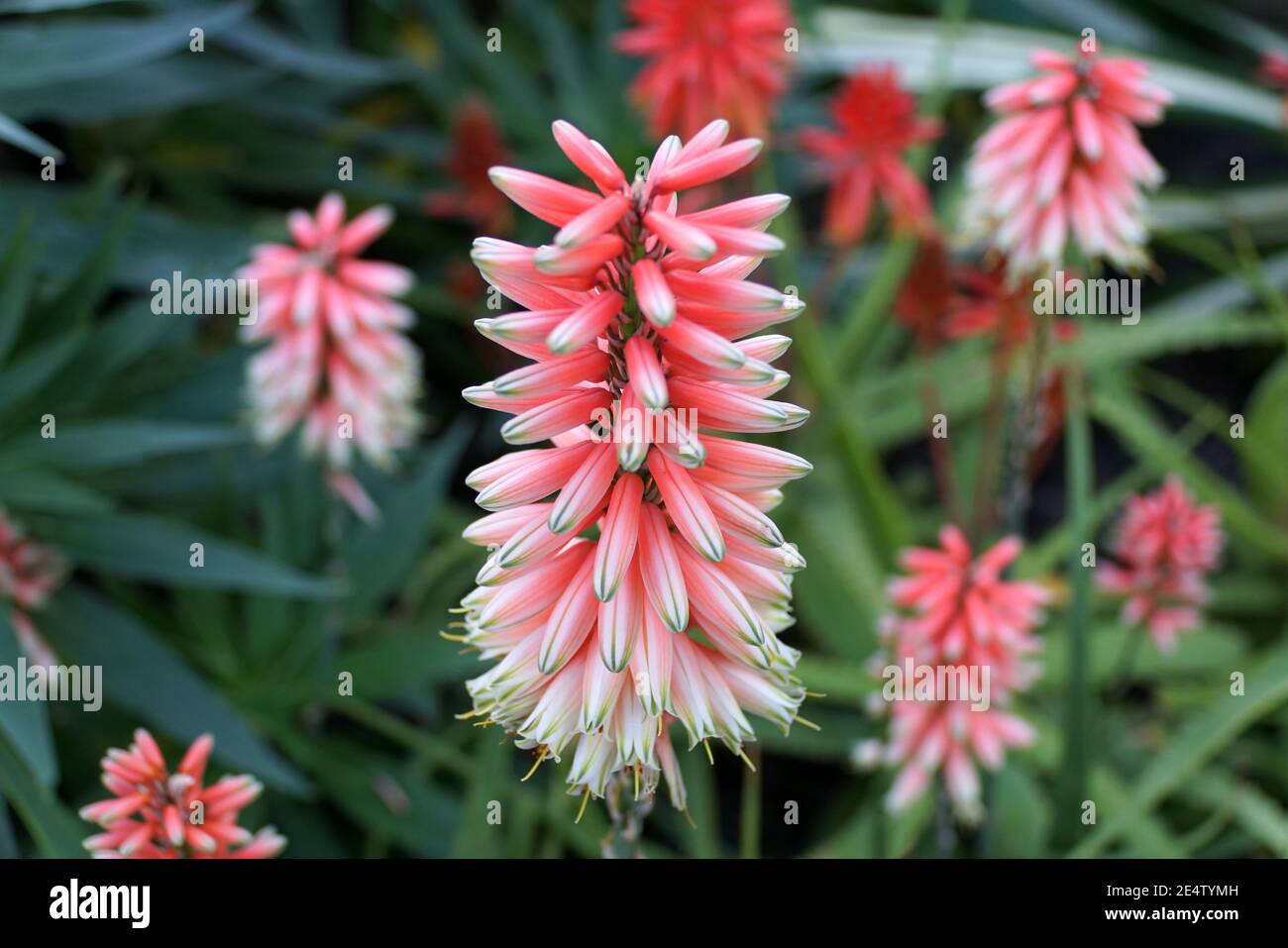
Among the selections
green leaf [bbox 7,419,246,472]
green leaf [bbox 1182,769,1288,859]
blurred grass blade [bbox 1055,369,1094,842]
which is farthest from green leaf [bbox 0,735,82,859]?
green leaf [bbox 1182,769,1288,859]

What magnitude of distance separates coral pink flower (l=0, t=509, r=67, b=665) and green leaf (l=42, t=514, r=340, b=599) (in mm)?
36

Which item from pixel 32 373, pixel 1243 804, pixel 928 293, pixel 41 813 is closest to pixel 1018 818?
pixel 1243 804

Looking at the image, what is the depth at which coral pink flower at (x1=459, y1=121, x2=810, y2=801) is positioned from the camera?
1.08 m

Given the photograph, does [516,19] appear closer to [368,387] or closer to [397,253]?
[397,253]

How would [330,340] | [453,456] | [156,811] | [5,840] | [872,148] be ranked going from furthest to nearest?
[872,148] → [453,456] → [330,340] → [5,840] → [156,811]

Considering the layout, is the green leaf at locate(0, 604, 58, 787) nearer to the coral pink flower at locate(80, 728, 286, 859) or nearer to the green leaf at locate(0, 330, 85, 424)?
the coral pink flower at locate(80, 728, 286, 859)

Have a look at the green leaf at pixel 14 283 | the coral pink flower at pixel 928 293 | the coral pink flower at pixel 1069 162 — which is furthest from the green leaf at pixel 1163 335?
the green leaf at pixel 14 283

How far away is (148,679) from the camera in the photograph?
2.08 meters

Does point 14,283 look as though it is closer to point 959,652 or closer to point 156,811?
point 156,811

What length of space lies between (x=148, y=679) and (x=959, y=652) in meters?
1.39

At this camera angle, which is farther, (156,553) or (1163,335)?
(1163,335)

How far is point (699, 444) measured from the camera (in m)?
1.07
